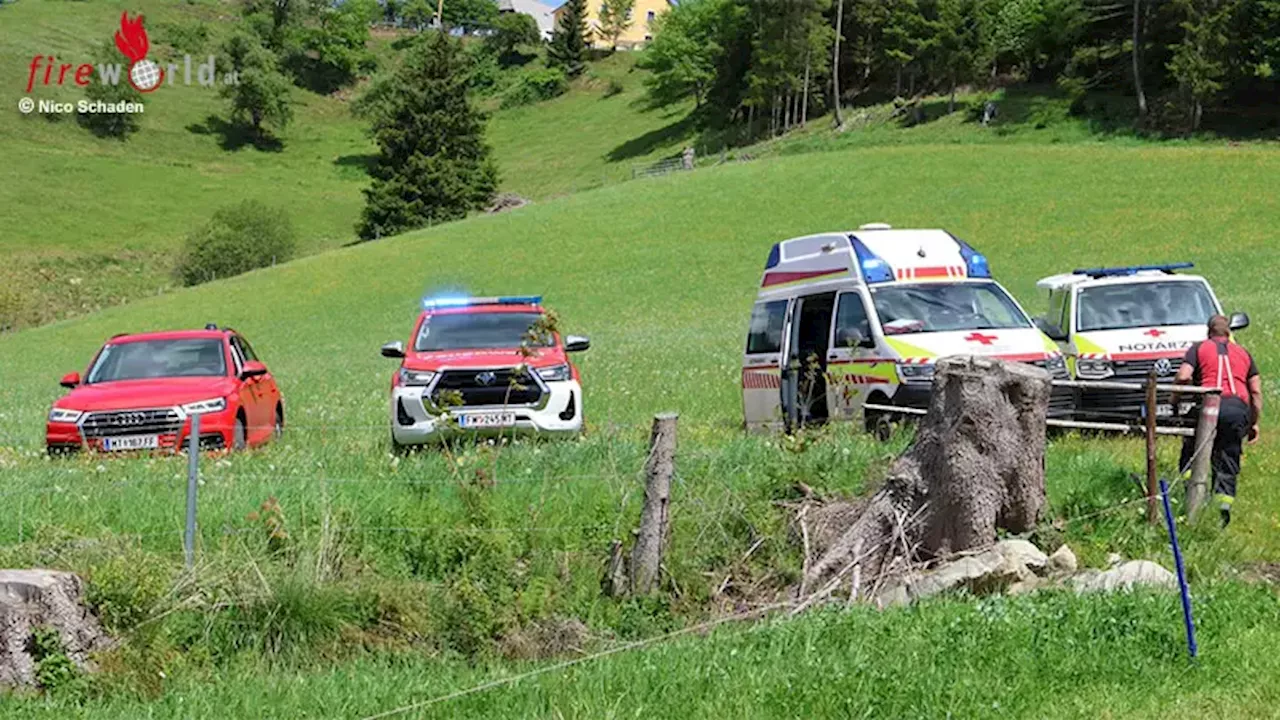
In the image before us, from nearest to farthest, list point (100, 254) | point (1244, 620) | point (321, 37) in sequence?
point (1244, 620), point (100, 254), point (321, 37)

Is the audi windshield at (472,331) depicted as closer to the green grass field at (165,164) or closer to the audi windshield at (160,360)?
the audi windshield at (160,360)

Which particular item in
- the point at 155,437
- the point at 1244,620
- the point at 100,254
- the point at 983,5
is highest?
the point at 983,5

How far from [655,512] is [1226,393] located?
4.61 meters

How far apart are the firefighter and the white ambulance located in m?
4.31

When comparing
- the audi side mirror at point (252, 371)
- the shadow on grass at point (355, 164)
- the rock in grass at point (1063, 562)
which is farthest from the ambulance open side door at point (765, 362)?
the shadow on grass at point (355, 164)

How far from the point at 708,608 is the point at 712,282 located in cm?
3674

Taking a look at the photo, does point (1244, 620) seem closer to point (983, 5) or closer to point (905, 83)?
point (983, 5)

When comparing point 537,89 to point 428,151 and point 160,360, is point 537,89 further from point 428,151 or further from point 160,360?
point 160,360

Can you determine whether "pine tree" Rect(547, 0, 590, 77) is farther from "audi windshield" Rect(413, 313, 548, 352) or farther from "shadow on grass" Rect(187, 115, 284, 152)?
"audi windshield" Rect(413, 313, 548, 352)

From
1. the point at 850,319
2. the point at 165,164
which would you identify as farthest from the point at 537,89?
the point at 850,319

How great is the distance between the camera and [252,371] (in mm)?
14211

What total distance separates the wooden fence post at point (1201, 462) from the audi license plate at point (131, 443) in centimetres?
956

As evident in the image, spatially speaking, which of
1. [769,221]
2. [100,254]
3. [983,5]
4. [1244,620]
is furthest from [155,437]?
[983,5]

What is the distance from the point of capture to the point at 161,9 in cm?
15425
